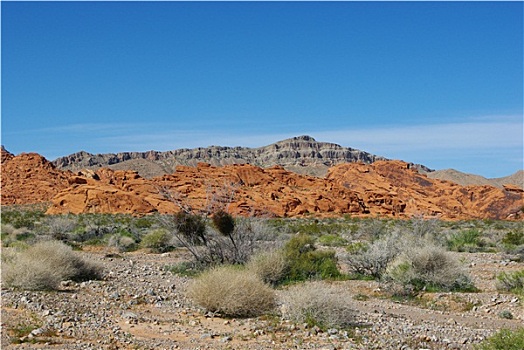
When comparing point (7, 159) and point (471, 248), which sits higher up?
point (7, 159)

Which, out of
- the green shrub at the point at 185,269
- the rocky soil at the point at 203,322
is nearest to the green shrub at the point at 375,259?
the rocky soil at the point at 203,322

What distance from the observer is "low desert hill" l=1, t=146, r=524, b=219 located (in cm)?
5897

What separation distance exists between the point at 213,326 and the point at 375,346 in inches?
113

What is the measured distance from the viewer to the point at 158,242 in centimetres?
2478

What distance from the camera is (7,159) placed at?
9988 centimetres

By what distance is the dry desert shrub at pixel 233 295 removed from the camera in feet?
35.0

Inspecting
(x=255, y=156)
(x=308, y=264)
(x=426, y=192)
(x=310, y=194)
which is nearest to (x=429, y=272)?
(x=308, y=264)

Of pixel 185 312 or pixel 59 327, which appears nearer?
pixel 59 327

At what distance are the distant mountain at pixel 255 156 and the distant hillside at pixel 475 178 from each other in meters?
27.7

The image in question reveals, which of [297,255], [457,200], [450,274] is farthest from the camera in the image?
[457,200]

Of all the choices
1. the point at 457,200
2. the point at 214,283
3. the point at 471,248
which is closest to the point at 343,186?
the point at 457,200

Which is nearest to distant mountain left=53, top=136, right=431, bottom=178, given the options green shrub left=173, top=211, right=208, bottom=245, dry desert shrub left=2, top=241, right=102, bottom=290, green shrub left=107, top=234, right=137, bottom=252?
green shrub left=107, top=234, right=137, bottom=252

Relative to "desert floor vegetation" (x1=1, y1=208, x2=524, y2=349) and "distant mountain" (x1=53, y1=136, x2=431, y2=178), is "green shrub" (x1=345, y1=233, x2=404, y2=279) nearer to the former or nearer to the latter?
"desert floor vegetation" (x1=1, y1=208, x2=524, y2=349)

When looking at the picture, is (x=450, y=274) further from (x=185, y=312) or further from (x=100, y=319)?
(x=100, y=319)
